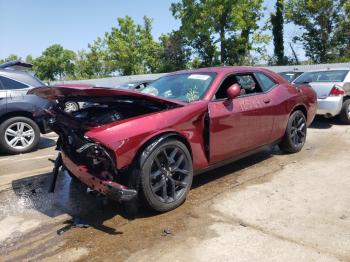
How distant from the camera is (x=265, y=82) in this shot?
582 centimetres

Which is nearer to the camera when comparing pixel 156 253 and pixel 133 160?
pixel 156 253

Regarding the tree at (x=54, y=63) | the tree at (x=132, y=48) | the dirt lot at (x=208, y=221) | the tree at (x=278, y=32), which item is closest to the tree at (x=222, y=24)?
the tree at (x=278, y=32)

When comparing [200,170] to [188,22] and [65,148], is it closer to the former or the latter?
[65,148]

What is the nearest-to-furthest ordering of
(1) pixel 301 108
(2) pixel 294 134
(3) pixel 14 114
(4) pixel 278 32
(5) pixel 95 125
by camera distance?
(5) pixel 95 125, (2) pixel 294 134, (1) pixel 301 108, (3) pixel 14 114, (4) pixel 278 32

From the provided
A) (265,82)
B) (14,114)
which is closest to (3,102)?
(14,114)

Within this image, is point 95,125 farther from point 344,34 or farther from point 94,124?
point 344,34

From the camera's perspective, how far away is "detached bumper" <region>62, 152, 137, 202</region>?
11.5 ft

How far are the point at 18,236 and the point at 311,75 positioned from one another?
8484 millimetres

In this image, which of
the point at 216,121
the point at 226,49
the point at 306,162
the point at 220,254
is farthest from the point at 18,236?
the point at 226,49

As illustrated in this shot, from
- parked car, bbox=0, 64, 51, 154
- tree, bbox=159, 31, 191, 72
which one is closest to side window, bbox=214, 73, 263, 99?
parked car, bbox=0, 64, 51, 154

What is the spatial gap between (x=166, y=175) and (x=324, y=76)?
7053mm

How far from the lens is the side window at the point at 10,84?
24.7 feet

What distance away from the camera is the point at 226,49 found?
37.4 meters

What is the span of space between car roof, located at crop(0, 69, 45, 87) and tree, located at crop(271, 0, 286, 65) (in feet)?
99.4
